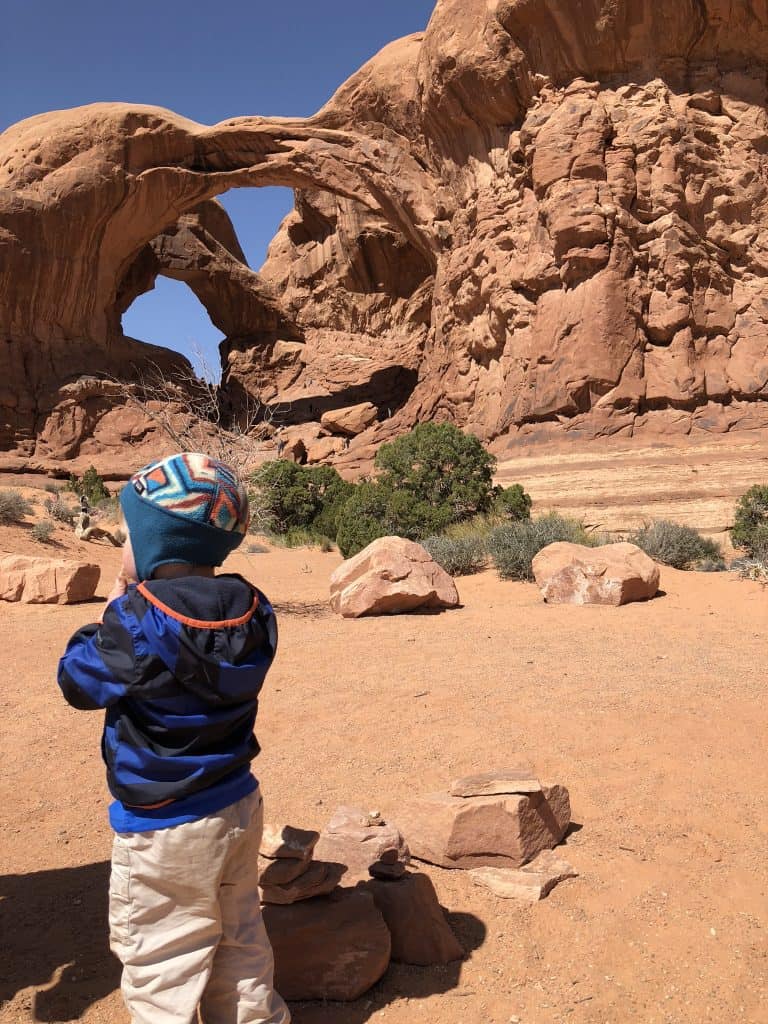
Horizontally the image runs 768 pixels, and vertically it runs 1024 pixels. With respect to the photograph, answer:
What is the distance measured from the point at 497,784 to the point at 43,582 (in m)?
7.53

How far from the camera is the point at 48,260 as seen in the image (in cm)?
2484

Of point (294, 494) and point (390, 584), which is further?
point (294, 494)

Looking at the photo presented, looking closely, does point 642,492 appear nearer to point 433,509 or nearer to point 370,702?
point 433,509

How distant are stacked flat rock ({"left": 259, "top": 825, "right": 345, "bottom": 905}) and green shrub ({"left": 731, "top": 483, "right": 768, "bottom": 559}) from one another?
33.6 ft

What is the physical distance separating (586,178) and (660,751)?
1536 centimetres

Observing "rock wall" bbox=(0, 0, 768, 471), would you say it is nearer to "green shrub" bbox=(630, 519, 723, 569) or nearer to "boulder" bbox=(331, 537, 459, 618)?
"green shrub" bbox=(630, 519, 723, 569)

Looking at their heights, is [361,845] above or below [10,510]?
above

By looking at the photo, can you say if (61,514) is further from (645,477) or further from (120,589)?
(120,589)

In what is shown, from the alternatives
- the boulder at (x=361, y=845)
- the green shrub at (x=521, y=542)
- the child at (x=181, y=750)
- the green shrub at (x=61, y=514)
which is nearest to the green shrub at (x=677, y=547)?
the green shrub at (x=521, y=542)

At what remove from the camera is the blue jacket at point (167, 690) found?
188cm

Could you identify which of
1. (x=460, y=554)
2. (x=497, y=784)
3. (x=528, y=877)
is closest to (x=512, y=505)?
(x=460, y=554)

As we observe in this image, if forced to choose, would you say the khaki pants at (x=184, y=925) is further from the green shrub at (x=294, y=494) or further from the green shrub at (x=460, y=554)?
the green shrub at (x=294, y=494)

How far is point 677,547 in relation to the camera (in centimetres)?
1111

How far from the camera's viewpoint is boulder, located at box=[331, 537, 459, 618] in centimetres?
828
